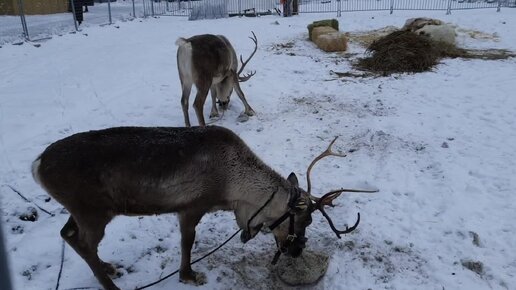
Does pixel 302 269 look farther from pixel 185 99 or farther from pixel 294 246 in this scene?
pixel 185 99

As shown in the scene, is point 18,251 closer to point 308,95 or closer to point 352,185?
point 352,185

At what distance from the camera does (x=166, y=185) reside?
126 inches

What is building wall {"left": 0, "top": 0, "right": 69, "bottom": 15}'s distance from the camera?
16.8 meters

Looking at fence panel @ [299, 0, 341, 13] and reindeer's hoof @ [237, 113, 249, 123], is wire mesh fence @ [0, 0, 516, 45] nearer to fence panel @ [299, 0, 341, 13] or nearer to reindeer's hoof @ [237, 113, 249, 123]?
fence panel @ [299, 0, 341, 13]

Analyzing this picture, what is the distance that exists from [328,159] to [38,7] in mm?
18713

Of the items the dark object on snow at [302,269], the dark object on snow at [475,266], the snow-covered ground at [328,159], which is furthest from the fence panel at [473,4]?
the dark object on snow at [302,269]

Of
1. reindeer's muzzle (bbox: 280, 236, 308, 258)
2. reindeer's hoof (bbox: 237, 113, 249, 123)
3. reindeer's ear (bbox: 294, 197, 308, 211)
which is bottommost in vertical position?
reindeer's muzzle (bbox: 280, 236, 308, 258)

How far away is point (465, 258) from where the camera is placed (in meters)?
3.80

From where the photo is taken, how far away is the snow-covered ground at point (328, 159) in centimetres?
372

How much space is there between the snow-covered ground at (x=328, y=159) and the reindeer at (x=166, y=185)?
1.77 feet

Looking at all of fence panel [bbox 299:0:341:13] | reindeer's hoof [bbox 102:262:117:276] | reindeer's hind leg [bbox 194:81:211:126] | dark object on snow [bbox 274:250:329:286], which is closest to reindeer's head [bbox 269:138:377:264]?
dark object on snow [bbox 274:250:329:286]

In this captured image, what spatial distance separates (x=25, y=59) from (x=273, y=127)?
7420mm

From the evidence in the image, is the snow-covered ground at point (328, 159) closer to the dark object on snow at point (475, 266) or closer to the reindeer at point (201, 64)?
the dark object on snow at point (475, 266)

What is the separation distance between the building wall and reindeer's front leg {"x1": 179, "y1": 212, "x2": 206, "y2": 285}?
1712 cm
